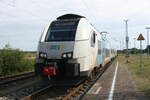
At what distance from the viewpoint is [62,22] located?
14180 mm

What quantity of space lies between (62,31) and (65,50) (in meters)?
1.24

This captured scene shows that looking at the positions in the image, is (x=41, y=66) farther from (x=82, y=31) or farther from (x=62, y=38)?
(x=82, y=31)

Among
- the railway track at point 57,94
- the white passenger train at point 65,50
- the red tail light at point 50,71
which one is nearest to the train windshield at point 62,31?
the white passenger train at point 65,50

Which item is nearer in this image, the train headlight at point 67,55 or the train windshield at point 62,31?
the train headlight at point 67,55

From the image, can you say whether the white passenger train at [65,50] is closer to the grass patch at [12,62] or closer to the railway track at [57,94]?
the railway track at [57,94]

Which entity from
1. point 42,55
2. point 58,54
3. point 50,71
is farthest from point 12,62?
point 50,71

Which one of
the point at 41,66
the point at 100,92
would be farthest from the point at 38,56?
the point at 100,92

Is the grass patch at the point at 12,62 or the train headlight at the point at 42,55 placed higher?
the train headlight at the point at 42,55

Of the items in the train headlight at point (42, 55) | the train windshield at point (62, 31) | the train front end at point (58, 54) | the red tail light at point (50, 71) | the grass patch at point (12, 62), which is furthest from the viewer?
the grass patch at point (12, 62)

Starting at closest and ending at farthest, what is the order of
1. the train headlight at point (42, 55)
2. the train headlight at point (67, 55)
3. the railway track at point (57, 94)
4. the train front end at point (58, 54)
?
the railway track at point (57, 94), the train front end at point (58, 54), the train headlight at point (67, 55), the train headlight at point (42, 55)

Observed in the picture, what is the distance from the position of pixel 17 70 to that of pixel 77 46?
16633 mm

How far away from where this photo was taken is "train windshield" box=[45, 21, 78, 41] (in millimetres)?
13452

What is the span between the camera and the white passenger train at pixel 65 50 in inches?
496

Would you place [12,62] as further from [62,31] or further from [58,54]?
[58,54]
